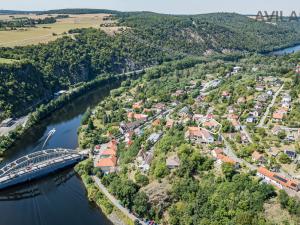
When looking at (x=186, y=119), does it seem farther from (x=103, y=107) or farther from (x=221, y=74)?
(x=221, y=74)

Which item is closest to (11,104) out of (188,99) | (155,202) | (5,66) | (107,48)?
(5,66)

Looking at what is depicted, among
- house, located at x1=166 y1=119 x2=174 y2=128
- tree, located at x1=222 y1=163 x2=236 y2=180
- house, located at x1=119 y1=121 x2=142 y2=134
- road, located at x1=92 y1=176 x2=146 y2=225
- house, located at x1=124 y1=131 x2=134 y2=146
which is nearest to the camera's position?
A: road, located at x1=92 y1=176 x2=146 y2=225

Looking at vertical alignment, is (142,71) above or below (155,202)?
below

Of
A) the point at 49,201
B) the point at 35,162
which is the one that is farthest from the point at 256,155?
the point at 35,162

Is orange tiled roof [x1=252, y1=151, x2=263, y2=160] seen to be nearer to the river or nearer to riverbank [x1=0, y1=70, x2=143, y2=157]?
the river

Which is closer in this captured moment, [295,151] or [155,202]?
[155,202]

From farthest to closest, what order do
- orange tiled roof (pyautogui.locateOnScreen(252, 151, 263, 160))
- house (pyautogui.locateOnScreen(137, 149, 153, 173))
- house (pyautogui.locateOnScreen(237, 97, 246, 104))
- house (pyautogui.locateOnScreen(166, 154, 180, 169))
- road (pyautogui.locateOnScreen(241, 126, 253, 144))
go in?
house (pyautogui.locateOnScreen(237, 97, 246, 104)), road (pyautogui.locateOnScreen(241, 126, 253, 144)), house (pyautogui.locateOnScreen(137, 149, 153, 173)), house (pyautogui.locateOnScreen(166, 154, 180, 169)), orange tiled roof (pyautogui.locateOnScreen(252, 151, 263, 160))

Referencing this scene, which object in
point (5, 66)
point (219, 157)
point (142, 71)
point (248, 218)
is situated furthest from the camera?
point (142, 71)

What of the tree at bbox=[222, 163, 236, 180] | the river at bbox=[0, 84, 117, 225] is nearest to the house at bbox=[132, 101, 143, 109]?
the river at bbox=[0, 84, 117, 225]
